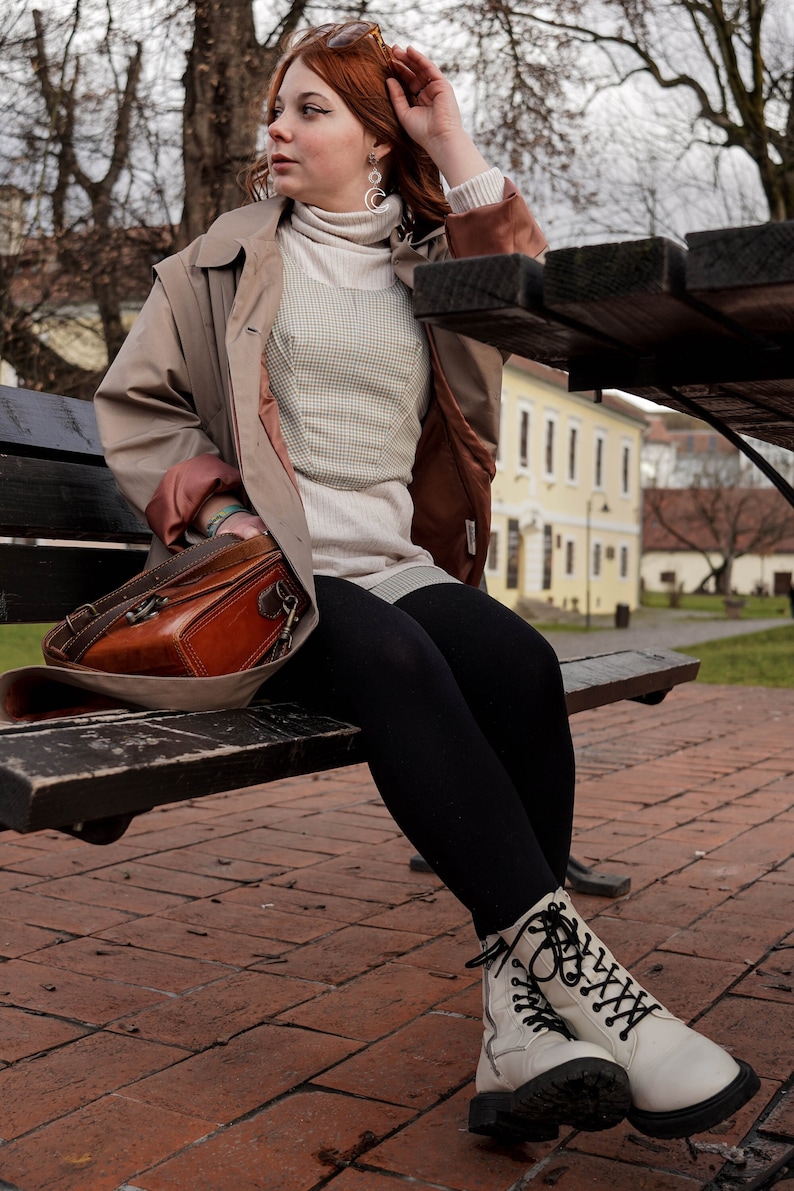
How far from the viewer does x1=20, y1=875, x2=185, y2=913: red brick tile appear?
3062 millimetres

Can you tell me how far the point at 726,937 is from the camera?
2875mm

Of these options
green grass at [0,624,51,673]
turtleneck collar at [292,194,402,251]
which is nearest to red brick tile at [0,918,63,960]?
turtleneck collar at [292,194,402,251]

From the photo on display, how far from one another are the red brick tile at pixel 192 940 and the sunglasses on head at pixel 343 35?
1818 millimetres

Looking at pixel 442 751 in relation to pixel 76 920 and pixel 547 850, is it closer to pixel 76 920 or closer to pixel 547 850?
pixel 547 850

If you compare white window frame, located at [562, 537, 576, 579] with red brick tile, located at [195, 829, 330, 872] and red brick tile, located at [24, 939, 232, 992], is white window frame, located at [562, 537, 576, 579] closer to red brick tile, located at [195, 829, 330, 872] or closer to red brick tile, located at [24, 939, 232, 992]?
red brick tile, located at [195, 829, 330, 872]

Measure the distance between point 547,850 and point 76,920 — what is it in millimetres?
1311

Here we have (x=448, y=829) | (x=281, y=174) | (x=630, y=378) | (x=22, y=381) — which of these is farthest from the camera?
(x=22, y=381)

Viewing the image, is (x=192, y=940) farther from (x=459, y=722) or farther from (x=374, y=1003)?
(x=459, y=722)

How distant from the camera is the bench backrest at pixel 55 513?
253cm

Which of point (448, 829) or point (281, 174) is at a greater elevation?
point (281, 174)

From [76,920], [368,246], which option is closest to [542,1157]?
[76,920]

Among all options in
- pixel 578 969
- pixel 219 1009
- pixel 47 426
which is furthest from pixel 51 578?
pixel 578 969

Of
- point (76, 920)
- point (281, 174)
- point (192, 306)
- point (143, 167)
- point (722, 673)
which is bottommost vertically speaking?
point (722, 673)

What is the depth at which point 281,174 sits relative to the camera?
252cm
